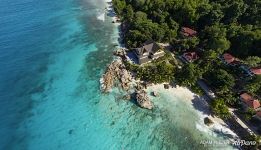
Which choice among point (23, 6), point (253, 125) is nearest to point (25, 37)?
point (23, 6)

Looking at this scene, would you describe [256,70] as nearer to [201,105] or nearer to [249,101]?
[249,101]

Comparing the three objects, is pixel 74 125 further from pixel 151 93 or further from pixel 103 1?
pixel 103 1

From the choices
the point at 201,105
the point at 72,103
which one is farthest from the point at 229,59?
the point at 72,103

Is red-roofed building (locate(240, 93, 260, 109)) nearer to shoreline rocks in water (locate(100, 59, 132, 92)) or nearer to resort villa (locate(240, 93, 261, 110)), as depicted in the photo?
resort villa (locate(240, 93, 261, 110))

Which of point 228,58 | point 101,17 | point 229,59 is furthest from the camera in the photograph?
point 101,17

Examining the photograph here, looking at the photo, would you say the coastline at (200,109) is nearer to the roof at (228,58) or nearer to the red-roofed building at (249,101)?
the red-roofed building at (249,101)
